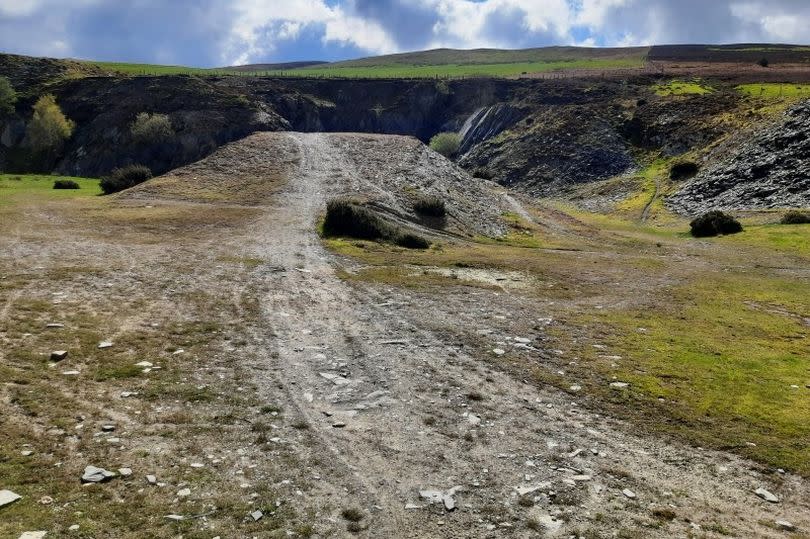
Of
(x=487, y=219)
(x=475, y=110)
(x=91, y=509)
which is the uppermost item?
(x=475, y=110)

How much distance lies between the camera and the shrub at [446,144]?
105 meters

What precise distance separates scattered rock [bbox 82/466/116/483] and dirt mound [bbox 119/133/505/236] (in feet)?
99.3

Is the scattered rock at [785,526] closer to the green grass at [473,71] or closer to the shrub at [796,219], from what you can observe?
the shrub at [796,219]

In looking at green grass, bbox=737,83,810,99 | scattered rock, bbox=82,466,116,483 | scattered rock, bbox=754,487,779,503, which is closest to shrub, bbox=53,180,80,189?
scattered rock, bbox=82,466,116,483

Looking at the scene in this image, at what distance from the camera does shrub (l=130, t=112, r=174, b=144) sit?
64.6m

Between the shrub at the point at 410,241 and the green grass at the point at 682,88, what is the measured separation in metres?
83.2

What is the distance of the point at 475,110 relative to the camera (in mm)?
116938

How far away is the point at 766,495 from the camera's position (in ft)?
33.1

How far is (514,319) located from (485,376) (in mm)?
5629

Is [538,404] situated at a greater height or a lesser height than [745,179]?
lesser

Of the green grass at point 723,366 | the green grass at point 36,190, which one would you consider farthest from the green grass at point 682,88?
the green grass at point 36,190

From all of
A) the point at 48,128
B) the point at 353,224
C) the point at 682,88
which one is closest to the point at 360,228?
the point at 353,224

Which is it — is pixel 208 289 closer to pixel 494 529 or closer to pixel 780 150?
pixel 494 529

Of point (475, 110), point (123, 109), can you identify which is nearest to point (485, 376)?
point (123, 109)
